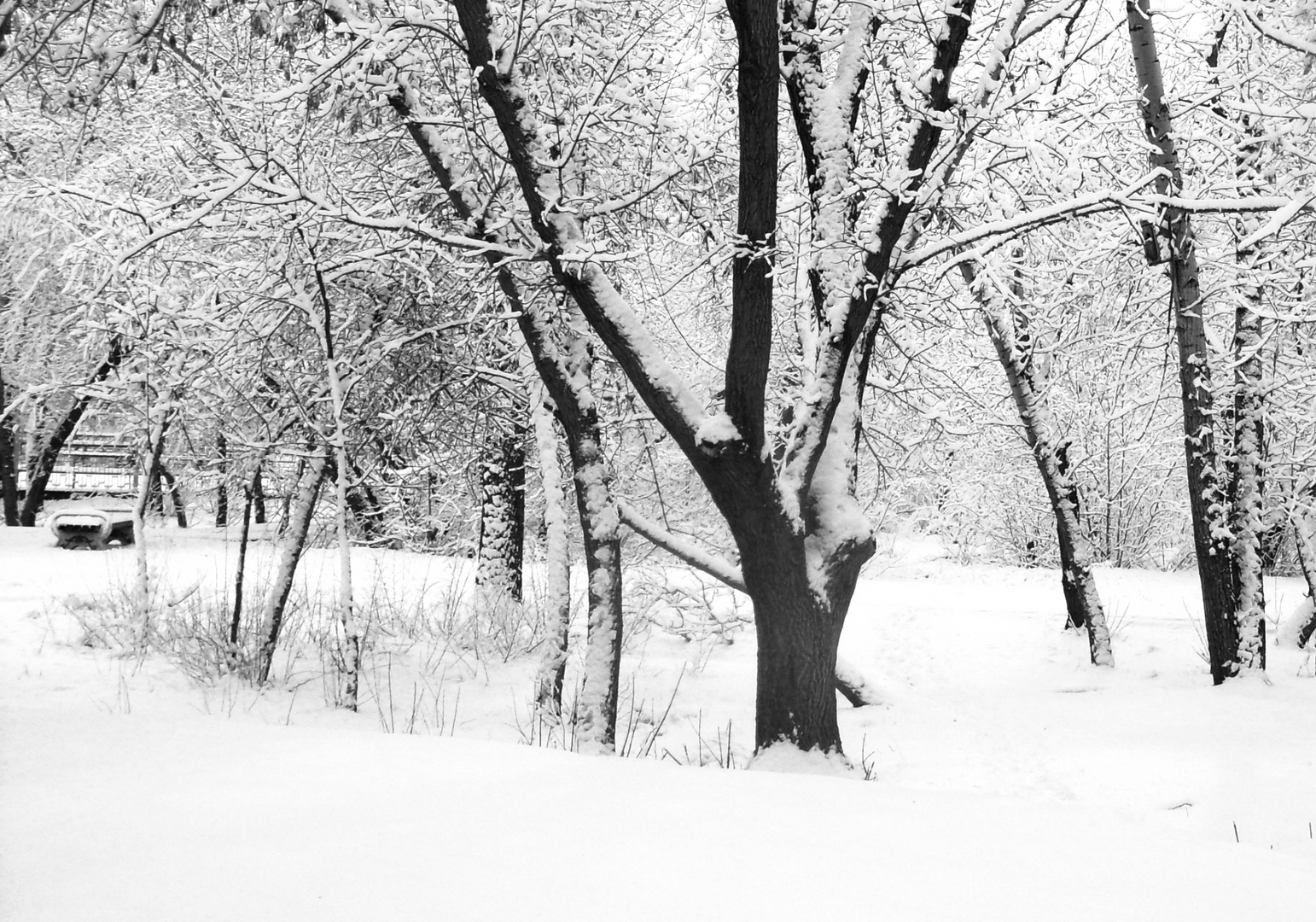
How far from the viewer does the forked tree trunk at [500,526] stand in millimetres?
10953

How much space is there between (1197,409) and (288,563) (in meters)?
7.97

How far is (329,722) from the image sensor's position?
717 centimetres

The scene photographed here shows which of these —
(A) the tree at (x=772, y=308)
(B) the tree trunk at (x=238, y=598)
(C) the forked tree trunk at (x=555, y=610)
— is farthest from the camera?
(B) the tree trunk at (x=238, y=598)

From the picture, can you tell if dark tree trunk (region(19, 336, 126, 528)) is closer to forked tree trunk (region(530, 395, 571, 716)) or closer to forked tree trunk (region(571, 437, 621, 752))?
forked tree trunk (region(530, 395, 571, 716))

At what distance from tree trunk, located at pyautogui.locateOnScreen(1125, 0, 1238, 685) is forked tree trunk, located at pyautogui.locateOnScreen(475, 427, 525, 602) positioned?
22.3 ft

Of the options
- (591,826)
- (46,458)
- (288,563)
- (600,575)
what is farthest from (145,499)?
(46,458)

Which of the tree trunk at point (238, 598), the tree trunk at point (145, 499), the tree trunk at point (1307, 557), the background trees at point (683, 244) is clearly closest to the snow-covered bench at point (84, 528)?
the background trees at point (683, 244)

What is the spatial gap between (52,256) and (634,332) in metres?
13.5

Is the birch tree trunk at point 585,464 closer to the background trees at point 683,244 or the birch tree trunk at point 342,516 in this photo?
the background trees at point 683,244

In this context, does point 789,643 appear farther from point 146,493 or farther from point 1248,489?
point 146,493

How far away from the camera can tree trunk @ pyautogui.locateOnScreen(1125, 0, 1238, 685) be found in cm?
789

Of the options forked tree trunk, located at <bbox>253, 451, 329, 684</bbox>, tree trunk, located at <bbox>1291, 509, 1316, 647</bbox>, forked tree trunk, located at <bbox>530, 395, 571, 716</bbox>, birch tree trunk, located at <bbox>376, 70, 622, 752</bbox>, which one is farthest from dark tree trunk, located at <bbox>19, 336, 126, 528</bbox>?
tree trunk, located at <bbox>1291, 509, 1316, 647</bbox>

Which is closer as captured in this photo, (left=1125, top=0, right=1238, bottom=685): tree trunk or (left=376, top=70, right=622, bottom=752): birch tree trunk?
(left=376, top=70, right=622, bottom=752): birch tree trunk

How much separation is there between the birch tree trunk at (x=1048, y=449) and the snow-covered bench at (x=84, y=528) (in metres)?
11.4
